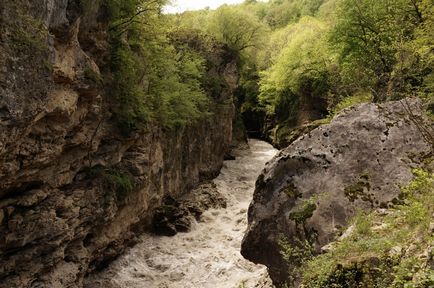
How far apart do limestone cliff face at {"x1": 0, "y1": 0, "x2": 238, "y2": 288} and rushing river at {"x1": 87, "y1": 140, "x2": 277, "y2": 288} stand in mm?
1023

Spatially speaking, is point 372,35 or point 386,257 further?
point 372,35

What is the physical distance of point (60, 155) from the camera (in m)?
13.1

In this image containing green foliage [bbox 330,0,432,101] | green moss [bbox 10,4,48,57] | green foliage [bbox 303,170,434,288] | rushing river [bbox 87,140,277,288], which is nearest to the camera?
green foliage [bbox 303,170,434,288]

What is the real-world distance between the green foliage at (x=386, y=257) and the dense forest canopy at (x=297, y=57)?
7.20 metres

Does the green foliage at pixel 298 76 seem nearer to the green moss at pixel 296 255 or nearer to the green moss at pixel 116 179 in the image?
the green moss at pixel 116 179

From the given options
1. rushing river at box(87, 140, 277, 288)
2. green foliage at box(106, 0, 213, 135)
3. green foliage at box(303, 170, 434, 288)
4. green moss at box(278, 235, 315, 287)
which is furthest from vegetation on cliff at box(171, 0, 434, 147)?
green foliage at box(106, 0, 213, 135)

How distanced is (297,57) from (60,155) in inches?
1125

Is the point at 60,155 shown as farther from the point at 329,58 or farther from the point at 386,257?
the point at 329,58

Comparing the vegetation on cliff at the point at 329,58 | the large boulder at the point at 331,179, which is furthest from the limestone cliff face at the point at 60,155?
the vegetation on cliff at the point at 329,58

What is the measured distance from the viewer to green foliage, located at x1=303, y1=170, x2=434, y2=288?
201 inches

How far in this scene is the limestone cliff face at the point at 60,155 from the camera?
28.6ft

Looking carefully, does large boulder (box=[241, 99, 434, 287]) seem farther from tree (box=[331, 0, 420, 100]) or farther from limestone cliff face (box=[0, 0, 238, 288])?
tree (box=[331, 0, 420, 100])

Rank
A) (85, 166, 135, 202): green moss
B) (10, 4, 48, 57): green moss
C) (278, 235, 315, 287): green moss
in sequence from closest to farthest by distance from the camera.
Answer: (278, 235, 315, 287): green moss
(10, 4, 48, 57): green moss
(85, 166, 135, 202): green moss

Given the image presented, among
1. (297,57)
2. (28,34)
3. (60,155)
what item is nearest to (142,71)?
(60,155)
